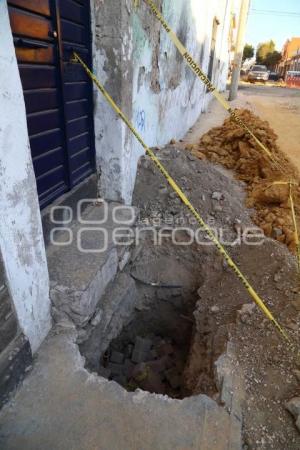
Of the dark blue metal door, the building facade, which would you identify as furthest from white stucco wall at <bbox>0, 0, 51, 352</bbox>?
the building facade

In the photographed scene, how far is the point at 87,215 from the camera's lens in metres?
3.31

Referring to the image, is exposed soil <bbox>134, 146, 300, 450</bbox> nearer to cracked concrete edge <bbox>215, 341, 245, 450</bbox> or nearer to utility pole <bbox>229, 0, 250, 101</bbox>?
cracked concrete edge <bbox>215, 341, 245, 450</bbox>

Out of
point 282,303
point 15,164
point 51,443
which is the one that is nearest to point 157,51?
point 15,164

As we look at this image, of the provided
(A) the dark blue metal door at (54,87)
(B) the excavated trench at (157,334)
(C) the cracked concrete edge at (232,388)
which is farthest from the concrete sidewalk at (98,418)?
(A) the dark blue metal door at (54,87)

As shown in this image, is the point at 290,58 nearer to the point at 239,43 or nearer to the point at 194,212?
the point at 239,43

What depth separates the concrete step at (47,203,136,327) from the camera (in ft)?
7.76

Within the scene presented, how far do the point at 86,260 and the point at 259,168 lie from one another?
3.98 meters

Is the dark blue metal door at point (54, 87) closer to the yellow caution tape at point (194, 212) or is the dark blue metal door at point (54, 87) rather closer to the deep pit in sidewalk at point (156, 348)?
the yellow caution tape at point (194, 212)

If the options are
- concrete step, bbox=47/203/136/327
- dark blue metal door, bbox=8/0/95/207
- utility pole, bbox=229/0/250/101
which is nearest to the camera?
dark blue metal door, bbox=8/0/95/207

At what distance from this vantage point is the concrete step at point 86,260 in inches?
93.1

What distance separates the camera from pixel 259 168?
17.9ft

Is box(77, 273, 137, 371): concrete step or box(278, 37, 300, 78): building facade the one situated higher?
box(278, 37, 300, 78): building facade

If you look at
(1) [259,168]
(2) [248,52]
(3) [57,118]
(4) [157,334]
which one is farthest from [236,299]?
(2) [248,52]

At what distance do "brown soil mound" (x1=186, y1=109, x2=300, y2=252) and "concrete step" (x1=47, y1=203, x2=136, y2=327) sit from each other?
2030mm
